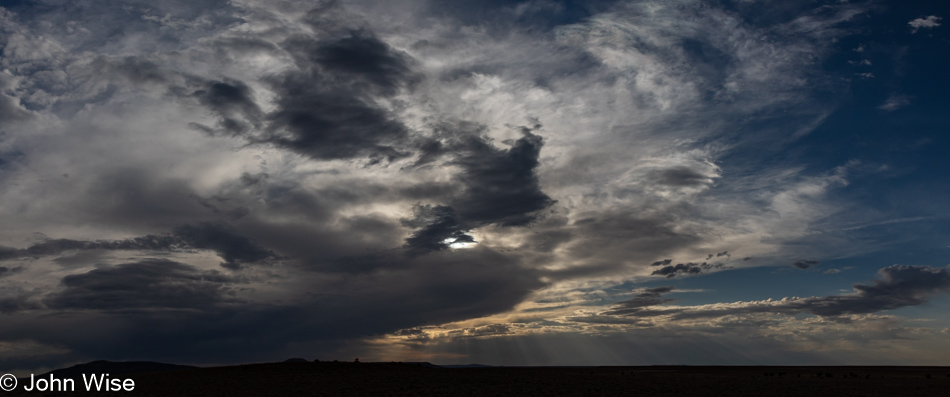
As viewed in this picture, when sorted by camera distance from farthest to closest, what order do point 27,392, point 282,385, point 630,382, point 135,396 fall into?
point 630,382 < point 282,385 < point 27,392 < point 135,396

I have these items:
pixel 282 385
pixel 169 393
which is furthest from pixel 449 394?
pixel 169 393

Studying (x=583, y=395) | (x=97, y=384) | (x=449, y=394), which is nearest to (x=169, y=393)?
(x=97, y=384)

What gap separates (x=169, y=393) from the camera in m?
51.8

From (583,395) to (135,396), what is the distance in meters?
42.7

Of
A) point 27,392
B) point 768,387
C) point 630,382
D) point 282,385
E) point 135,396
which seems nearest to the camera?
point 135,396

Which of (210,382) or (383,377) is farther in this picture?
(383,377)

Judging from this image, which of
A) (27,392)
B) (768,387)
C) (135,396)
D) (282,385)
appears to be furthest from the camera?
(768,387)

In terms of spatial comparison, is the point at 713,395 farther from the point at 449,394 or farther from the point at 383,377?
the point at 383,377

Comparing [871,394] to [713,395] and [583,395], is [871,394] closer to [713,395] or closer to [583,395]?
[713,395]

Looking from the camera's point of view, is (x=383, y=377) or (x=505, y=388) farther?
(x=383, y=377)

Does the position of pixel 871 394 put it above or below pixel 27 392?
below

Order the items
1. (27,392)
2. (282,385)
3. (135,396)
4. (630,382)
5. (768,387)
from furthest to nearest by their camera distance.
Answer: (630,382), (768,387), (282,385), (27,392), (135,396)

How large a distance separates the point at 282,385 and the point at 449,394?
1819cm

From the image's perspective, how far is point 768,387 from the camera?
6494cm
